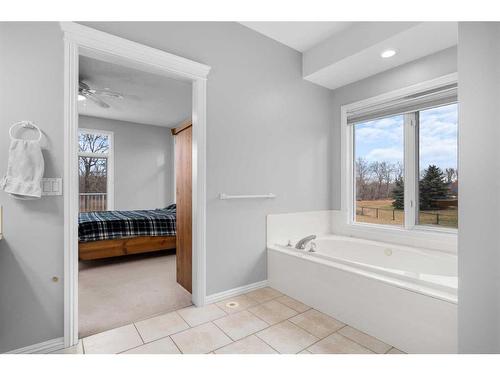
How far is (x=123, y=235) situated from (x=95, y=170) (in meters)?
2.47

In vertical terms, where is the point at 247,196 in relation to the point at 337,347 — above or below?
above

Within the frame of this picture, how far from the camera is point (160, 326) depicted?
1856mm

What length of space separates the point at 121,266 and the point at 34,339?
6.36 feet

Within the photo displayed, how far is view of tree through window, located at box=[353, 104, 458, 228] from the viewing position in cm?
246

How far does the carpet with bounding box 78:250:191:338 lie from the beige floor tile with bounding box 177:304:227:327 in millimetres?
152

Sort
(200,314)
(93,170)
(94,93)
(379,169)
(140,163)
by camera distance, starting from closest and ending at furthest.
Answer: (200,314) → (379,169) → (94,93) → (93,170) → (140,163)

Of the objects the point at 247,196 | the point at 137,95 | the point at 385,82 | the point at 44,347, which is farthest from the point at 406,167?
the point at 137,95

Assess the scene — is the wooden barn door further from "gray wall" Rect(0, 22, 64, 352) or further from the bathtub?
"gray wall" Rect(0, 22, 64, 352)

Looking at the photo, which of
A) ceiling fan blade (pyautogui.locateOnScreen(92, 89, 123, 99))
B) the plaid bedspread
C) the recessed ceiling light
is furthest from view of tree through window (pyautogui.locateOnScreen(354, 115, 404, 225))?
ceiling fan blade (pyautogui.locateOnScreen(92, 89, 123, 99))

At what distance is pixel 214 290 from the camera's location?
7.41 feet

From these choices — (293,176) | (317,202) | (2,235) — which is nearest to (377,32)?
(293,176)

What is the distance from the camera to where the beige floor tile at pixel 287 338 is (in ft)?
5.25

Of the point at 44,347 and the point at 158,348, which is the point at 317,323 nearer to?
the point at 158,348
